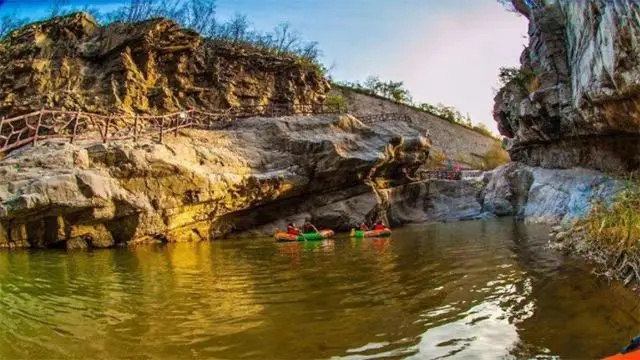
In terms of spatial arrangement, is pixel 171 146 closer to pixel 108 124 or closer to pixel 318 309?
pixel 108 124

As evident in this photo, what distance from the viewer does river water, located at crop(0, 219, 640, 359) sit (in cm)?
521

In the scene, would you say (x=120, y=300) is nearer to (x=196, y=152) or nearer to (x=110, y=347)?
(x=110, y=347)

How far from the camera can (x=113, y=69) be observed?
24.0 m

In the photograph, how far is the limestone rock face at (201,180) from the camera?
14859 mm

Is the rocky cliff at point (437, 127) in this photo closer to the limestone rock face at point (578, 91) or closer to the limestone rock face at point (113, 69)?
the limestone rock face at point (578, 91)

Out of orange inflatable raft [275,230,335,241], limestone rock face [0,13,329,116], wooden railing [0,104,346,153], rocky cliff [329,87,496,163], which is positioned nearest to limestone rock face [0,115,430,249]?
wooden railing [0,104,346,153]

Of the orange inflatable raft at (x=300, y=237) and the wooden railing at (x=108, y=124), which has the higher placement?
the wooden railing at (x=108, y=124)

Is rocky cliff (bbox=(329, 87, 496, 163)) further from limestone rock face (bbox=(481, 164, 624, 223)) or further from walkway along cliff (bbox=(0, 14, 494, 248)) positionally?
walkway along cliff (bbox=(0, 14, 494, 248))

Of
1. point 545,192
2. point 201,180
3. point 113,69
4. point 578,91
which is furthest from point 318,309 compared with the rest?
point 113,69

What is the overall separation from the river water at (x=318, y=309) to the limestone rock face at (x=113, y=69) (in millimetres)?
13137

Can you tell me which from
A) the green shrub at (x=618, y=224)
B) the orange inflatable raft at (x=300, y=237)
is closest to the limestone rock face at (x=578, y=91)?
the green shrub at (x=618, y=224)

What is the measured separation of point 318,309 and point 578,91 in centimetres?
1329

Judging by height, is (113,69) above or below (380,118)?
above

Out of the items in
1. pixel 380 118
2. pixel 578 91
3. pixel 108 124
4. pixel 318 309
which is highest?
pixel 380 118
